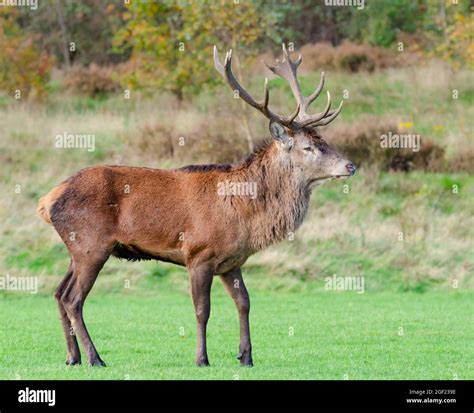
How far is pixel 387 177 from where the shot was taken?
28.9 metres

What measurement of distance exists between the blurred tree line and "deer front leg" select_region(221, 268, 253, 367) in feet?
46.8

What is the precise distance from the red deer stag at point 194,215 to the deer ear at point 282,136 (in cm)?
1

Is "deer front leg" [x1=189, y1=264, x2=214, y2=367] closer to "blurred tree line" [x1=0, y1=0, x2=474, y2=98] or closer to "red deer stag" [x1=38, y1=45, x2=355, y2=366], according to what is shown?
"red deer stag" [x1=38, y1=45, x2=355, y2=366]

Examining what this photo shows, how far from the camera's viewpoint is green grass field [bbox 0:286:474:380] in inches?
517

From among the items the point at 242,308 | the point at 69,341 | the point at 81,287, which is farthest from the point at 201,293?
the point at 69,341

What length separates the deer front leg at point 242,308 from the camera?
44.8ft

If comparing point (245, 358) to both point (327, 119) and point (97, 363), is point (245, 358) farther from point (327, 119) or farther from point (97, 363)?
point (327, 119)

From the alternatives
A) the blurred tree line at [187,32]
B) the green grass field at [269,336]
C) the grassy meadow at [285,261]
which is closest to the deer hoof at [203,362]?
the green grass field at [269,336]

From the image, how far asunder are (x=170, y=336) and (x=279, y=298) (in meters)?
6.29

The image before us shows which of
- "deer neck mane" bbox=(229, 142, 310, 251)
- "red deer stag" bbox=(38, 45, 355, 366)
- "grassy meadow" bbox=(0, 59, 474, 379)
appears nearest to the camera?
"red deer stag" bbox=(38, 45, 355, 366)

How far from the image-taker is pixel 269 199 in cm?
1412

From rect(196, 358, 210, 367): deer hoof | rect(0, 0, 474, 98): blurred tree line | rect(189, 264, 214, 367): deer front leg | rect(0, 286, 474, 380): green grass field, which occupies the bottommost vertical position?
rect(0, 286, 474, 380): green grass field

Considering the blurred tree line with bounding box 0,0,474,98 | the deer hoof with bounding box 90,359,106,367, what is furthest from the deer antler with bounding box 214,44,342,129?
the blurred tree line with bounding box 0,0,474,98
